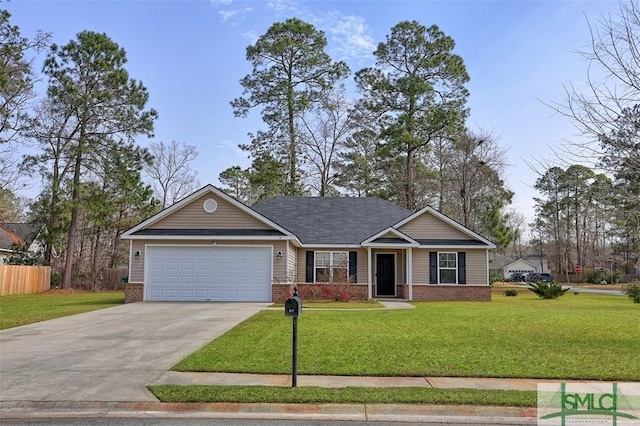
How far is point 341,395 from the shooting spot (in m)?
6.01

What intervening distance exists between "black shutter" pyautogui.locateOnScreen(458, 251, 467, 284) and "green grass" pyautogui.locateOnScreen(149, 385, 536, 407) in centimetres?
1693

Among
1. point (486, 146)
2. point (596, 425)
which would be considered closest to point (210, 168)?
point (486, 146)

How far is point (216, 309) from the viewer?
1672 cm

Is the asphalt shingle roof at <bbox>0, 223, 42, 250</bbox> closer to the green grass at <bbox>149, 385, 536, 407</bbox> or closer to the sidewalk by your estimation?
the sidewalk

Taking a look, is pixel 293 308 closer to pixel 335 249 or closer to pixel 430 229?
pixel 335 249

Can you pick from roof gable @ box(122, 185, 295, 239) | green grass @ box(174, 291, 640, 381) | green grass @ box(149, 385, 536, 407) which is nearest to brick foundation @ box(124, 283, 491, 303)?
roof gable @ box(122, 185, 295, 239)

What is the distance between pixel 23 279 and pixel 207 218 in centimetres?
1565

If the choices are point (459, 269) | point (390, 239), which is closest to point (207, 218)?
point (390, 239)

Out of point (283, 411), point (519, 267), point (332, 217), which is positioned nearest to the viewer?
point (283, 411)

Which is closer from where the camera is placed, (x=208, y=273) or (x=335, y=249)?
(x=208, y=273)

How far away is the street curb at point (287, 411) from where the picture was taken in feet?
18.0

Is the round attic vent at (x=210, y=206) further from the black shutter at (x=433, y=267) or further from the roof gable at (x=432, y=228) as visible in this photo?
the black shutter at (x=433, y=267)

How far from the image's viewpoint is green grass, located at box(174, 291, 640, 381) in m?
7.41

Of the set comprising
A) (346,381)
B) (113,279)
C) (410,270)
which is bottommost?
(346,381)
